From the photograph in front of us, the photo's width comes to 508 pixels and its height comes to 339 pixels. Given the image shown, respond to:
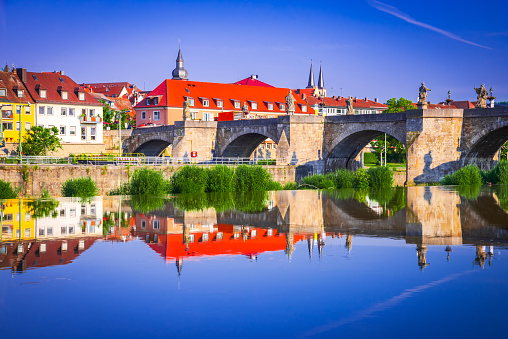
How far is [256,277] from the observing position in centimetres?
1024

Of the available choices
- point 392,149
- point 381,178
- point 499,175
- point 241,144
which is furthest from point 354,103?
point 381,178

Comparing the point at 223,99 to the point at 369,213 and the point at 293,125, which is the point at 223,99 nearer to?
the point at 293,125

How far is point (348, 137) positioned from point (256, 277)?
41282 mm

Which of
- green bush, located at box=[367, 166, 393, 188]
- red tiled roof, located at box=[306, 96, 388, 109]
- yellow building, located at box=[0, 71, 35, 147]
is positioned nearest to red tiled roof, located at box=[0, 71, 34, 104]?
yellow building, located at box=[0, 71, 35, 147]

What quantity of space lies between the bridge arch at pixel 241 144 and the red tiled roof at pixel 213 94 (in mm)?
23337

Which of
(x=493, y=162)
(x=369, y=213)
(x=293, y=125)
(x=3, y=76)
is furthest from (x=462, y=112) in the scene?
(x=3, y=76)

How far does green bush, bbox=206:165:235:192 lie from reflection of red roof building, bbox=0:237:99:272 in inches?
753

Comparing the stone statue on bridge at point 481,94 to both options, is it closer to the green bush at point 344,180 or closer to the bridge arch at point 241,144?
the green bush at point 344,180

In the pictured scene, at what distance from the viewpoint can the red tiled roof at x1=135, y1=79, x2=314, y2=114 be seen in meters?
86.5

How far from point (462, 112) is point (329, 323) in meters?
36.7

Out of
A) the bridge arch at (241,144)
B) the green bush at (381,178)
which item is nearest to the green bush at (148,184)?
the green bush at (381,178)

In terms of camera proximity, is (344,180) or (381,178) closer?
(381,178)

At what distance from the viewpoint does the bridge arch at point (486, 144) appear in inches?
1585

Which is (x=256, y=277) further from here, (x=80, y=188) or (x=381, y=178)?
(x=381, y=178)
